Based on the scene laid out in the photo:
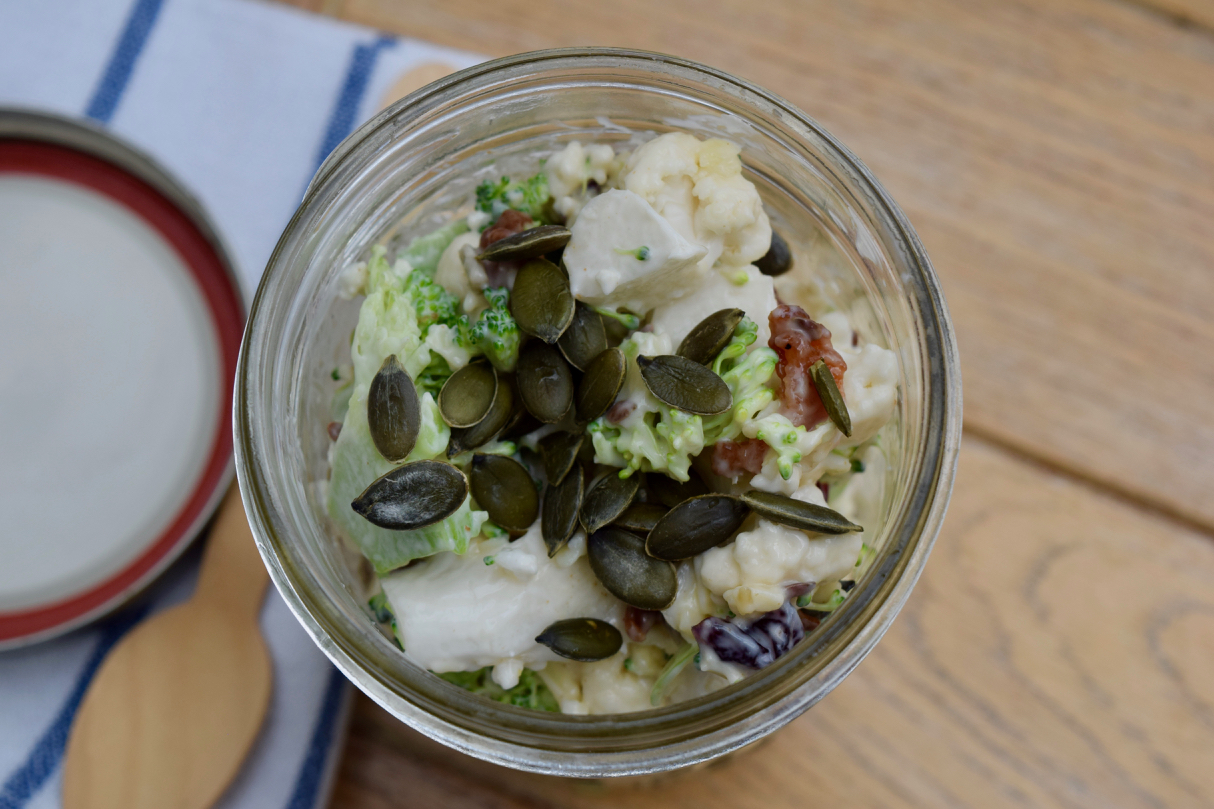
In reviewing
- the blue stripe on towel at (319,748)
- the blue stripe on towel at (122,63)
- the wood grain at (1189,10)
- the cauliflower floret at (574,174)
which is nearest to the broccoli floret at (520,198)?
the cauliflower floret at (574,174)

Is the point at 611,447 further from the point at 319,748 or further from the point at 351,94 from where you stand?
the point at 351,94

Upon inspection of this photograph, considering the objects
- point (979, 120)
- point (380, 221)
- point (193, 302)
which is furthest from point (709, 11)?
point (193, 302)

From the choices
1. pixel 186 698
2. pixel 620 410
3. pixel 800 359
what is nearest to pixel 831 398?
pixel 800 359

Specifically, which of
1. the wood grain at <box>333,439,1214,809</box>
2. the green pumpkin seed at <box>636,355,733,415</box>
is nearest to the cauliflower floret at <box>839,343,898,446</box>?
the green pumpkin seed at <box>636,355,733,415</box>

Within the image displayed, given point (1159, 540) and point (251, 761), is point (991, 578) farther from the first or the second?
point (251, 761)

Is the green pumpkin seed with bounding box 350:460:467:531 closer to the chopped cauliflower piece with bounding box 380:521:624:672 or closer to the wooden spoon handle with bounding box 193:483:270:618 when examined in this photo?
the chopped cauliflower piece with bounding box 380:521:624:672

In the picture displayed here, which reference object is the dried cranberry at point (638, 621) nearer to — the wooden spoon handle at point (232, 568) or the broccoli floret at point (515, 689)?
the broccoli floret at point (515, 689)
